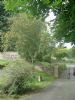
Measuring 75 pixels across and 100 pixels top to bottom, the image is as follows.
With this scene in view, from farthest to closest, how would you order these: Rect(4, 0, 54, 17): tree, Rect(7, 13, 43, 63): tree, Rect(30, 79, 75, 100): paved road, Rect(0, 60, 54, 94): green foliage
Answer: Rect(7, 13, 43, 63): tree < Rect(0, 60, 54, 94): green foliage < Rect(30, 79, 75, 100): paved road < Rect(4, 0, 54, 17): tree

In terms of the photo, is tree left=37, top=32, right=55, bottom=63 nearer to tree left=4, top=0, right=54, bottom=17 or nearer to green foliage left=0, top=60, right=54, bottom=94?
green foliage left=0, top=60, right=54, bottom=94

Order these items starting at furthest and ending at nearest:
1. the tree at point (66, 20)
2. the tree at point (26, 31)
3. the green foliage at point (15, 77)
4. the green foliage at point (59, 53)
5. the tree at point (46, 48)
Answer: the green foliage at point (59, 53) → the tree at point (46, 48) → the tree at point (26, 31) → the green foliage at point (15, 77) → the tree at point (66, 20)

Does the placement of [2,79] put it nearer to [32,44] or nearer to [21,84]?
[21,84]

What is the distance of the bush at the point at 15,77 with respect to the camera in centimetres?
1927

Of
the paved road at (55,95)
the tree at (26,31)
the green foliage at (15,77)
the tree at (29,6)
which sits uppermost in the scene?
the tree at (26,31)

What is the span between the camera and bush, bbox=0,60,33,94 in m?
19.3

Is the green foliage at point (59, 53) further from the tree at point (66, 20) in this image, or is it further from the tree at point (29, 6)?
the tree at point (29, 6)

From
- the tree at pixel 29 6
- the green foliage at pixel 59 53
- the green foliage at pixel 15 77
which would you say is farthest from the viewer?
the green foliage at pixel 59 53

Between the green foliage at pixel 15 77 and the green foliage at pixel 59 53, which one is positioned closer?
the green foliage at pixel 15 77

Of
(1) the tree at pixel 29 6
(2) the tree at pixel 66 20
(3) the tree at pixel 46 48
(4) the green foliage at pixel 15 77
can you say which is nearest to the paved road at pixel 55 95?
(4) the green foliage at pixel 15 77

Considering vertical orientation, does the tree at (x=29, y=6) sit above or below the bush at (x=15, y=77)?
above

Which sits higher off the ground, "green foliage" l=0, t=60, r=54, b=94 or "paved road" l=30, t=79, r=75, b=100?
"green foliage" l=0, t=60, r=54, b=94

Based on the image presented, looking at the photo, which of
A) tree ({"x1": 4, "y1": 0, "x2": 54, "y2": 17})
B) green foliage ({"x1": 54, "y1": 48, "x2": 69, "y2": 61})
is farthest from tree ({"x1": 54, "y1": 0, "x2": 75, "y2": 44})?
green foliage ({"x1": 54, "y1": 48, "x2": 69, "y2": 61})

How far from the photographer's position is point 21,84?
20062 mm
